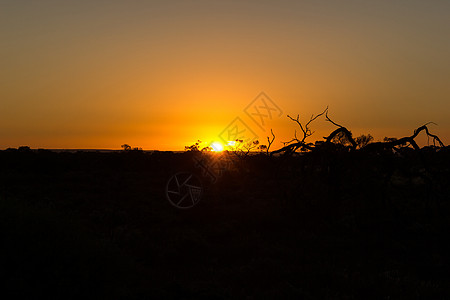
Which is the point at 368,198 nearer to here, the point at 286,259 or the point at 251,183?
the point at 286,259

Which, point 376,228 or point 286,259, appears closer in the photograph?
point 286,259

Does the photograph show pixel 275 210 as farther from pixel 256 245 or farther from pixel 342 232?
pixel 256 245

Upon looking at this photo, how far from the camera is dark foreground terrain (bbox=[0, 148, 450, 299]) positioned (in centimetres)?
699

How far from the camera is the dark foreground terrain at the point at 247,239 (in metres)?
6.99

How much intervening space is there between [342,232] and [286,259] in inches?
168

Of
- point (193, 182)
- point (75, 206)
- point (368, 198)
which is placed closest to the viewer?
point (368, 198)

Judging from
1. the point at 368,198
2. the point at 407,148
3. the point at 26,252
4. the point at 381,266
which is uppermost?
the point at 407,148

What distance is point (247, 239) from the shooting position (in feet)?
41.9

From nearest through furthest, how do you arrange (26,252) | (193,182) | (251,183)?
1. (26,252)
2. (193,182)
3. (251,183)

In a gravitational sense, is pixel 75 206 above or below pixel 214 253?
above

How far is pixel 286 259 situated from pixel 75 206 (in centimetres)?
1123

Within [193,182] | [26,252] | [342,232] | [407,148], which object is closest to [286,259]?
[342,232]

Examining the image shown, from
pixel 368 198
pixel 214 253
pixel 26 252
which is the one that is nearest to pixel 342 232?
pixel 368 198

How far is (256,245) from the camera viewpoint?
12.1 m
